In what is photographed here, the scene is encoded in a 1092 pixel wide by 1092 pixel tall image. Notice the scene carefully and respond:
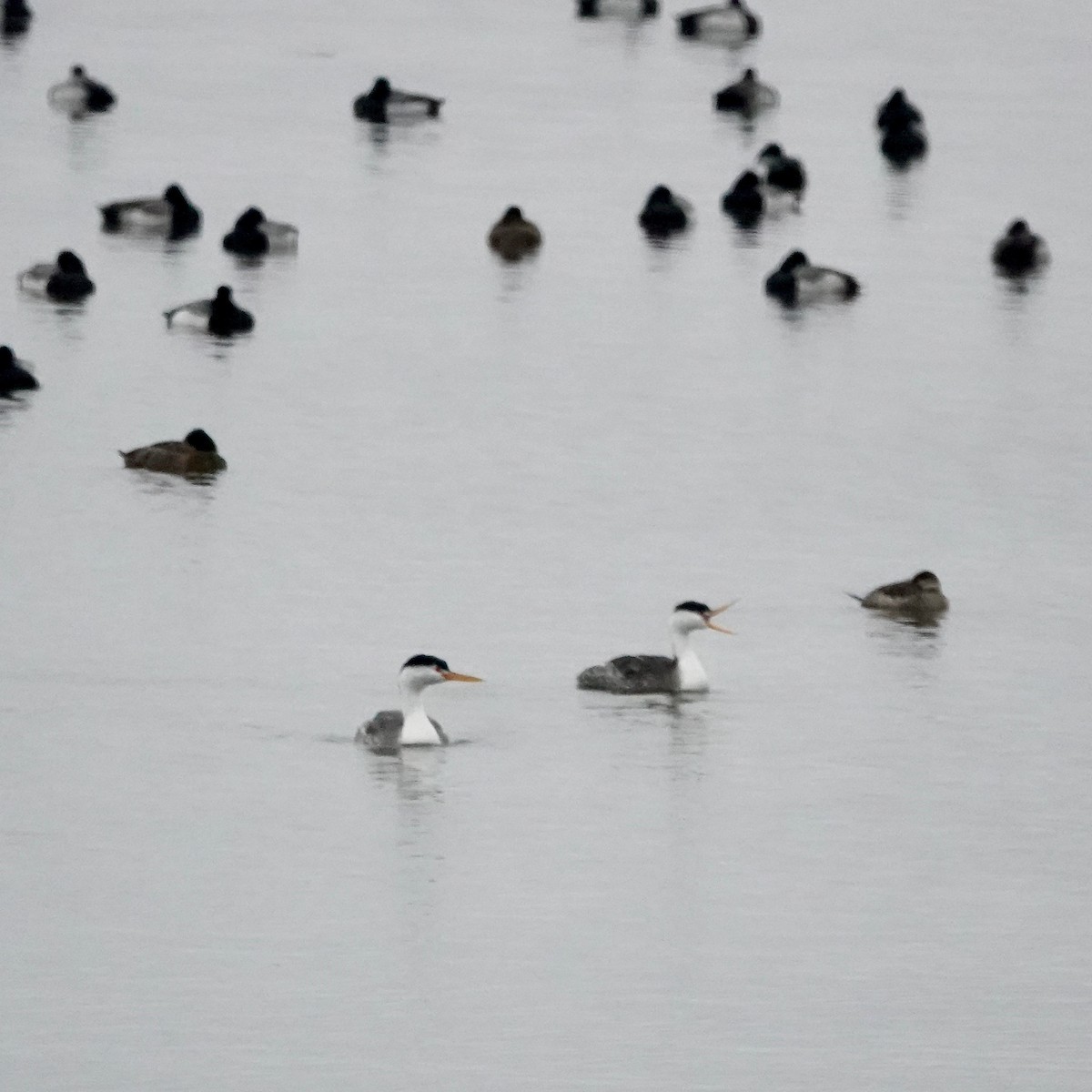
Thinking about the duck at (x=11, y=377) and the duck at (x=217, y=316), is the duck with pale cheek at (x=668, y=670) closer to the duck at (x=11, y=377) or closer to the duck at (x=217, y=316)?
the duck at (x=11, y=377)

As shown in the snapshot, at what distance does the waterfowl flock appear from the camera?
20.9 metres

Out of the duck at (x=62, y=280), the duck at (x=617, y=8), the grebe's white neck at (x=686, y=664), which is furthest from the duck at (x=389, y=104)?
the grebe's white neck at (x=686, y=664)

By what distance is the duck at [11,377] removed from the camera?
1185 inches

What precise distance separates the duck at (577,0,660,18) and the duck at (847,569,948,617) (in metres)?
47.9

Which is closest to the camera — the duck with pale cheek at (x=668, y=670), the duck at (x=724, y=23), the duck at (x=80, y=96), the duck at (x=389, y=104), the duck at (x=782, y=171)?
the duck with pale cheek at (x=668, y=670)

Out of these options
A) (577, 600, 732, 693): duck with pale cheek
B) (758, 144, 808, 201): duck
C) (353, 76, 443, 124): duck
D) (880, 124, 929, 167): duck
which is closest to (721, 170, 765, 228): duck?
(758, 144, 808, 201): duck

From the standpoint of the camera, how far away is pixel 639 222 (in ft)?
139

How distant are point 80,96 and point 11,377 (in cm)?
2201

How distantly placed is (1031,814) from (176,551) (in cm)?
864

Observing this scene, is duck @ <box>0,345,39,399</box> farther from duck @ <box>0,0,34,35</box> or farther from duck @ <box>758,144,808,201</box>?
duck @ <box>0,0,34,35</box>

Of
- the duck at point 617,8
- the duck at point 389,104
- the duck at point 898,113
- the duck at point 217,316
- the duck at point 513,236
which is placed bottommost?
the duck at point 217,316

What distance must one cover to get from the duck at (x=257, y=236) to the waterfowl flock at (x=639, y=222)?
16 mm

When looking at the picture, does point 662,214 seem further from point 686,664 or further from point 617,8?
point 617,8

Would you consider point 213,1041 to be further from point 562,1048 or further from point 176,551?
point 176,551
